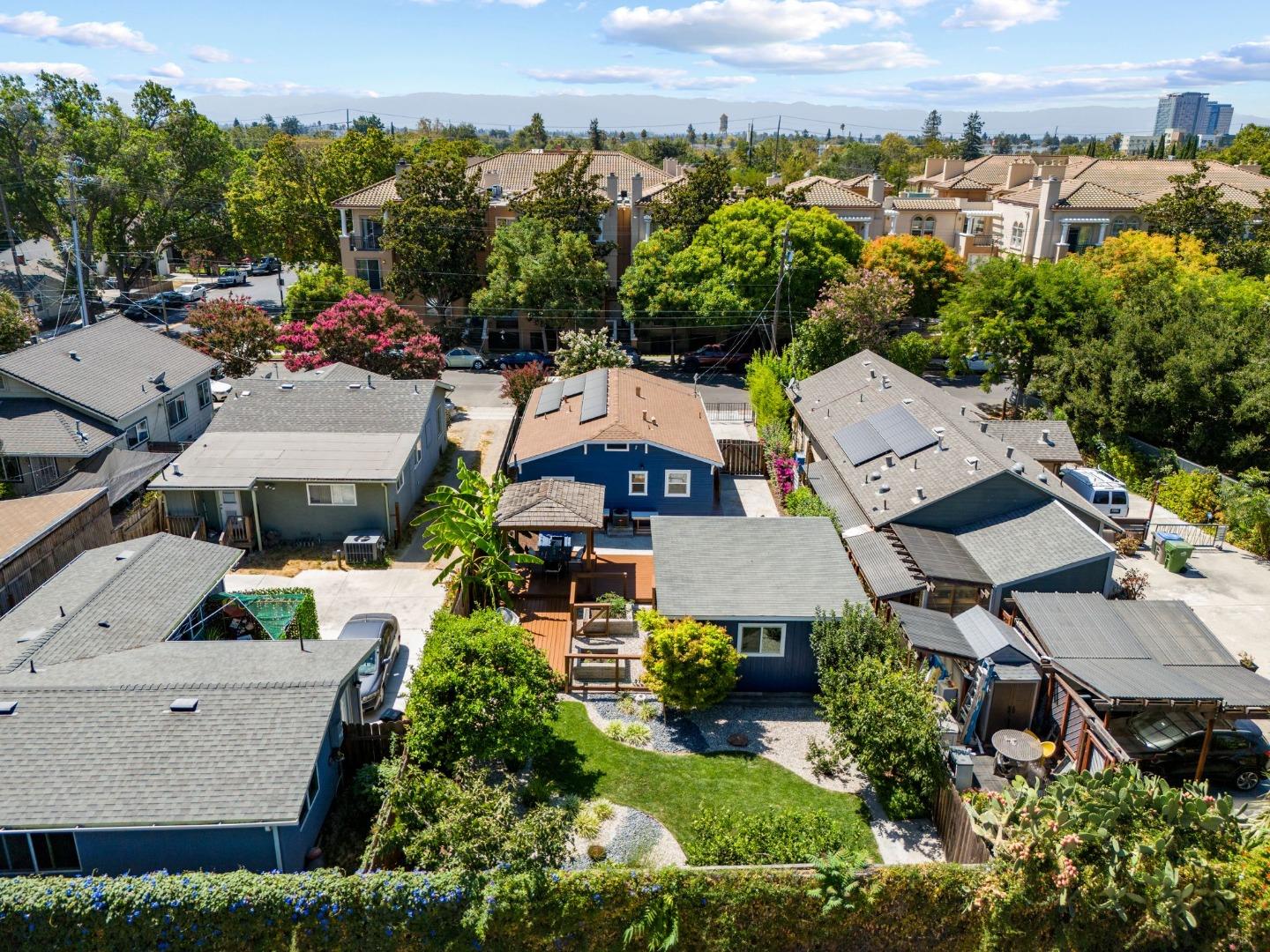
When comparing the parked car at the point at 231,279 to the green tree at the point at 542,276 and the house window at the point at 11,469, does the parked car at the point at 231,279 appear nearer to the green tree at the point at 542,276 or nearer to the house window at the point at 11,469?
the green tree at the point at 542,276

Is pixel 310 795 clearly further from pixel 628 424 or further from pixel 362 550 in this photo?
pixel 628 424

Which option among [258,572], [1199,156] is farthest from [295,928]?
[1199,156]

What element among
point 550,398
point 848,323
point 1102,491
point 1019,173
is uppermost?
point 1019,173

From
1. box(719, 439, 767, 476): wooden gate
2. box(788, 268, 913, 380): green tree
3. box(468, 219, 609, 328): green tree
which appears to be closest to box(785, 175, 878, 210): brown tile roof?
box(788, 268, 913, 380): green tree

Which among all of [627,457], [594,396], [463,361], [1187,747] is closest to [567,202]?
[463,361]

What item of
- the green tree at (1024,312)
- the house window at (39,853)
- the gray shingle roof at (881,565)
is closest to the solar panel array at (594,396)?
the gray shingle roof at (881,565)

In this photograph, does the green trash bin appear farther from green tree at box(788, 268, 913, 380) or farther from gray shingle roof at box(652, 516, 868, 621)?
green tree at box(788, 268, 913, 380)
